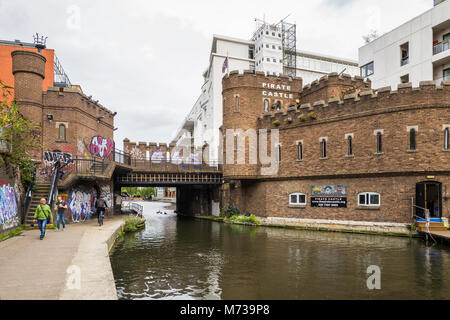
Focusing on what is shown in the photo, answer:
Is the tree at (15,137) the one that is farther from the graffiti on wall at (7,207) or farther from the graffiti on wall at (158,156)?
the graffiti on wall at (158,156)

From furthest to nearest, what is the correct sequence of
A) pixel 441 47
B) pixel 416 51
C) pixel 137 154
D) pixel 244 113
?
pixel 137 154
pixel 416 51
pixel 441 47
pixel 244 113

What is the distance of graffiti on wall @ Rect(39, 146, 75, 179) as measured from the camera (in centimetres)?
2114

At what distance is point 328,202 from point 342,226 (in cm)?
195

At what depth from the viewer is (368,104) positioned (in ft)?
69.4

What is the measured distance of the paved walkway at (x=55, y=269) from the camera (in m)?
6.79

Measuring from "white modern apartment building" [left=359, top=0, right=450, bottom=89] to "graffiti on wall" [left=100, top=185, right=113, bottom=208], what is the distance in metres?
28.8

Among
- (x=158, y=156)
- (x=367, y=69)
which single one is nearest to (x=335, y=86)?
(x=367, y=69)

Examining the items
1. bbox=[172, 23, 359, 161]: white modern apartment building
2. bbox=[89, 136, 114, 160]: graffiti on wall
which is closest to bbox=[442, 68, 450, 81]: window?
bbox=[172, 23, 359, 161]: white modern apartment building

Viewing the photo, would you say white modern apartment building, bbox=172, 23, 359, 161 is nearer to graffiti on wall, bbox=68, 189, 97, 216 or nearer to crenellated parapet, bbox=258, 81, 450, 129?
crenellated parapet, bbox=258, 81, 450, 129

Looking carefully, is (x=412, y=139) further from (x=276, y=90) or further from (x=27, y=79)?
(x=27, y=79)

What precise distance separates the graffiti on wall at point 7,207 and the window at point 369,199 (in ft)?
65.4

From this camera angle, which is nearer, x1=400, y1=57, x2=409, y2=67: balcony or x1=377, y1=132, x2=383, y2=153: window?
x1=377, y1=132, x2=383, y2=153: window

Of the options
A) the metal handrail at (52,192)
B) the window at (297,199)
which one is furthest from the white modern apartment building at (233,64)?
the metal handrail at (52,192)
